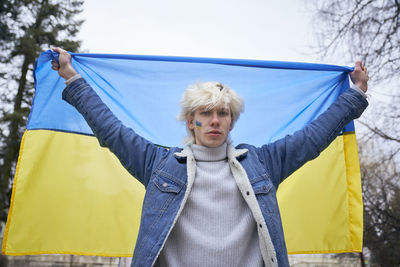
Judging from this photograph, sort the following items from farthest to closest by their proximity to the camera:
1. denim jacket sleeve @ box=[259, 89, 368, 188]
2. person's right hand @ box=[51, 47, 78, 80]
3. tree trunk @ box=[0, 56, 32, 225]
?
tree trunk @ box=[0, 56, 32, 225] → person's right hand @ box=[51, 47, 78, 80] → denim jacket sleeve @ box=[259, 89, 368, 188]

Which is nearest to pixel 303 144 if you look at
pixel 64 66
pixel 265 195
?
pixel 265 195

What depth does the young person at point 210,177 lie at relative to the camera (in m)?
2.00

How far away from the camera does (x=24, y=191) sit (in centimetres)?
306

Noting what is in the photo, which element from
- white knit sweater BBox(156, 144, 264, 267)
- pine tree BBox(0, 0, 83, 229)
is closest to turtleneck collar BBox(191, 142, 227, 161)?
white knit sweater BBox(156, 144, 264, 267)

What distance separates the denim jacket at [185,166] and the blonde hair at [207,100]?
26 centimetres

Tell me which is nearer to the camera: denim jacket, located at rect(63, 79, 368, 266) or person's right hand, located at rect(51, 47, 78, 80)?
denim jacket, located at rect(63, 79, 368, 266)

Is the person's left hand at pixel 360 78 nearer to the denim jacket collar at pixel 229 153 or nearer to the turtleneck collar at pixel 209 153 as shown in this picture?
the denim jacket collar at pixel 229 153

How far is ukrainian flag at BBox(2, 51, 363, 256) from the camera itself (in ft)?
10.4

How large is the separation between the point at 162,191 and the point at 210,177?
12.8 inches

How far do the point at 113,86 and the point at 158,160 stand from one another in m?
1.39

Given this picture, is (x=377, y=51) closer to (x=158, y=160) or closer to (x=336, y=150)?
(x=336, y=150)

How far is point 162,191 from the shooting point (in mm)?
2135

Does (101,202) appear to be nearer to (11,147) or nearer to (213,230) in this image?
(213,230)

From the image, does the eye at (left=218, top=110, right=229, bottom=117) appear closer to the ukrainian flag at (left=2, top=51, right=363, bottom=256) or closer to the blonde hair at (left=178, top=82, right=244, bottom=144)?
the blonde hair at (left=178, top=82, right=244, bottom=144)
